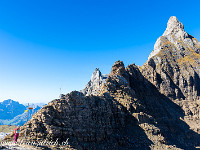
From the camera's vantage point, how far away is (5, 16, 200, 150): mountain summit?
48.6m

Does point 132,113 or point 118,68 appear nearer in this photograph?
point 132,113

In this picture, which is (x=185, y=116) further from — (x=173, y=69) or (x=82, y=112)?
(x=82, y=112)

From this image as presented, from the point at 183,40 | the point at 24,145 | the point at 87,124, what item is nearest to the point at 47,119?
the point at 24,145

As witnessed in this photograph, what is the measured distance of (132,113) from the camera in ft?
256

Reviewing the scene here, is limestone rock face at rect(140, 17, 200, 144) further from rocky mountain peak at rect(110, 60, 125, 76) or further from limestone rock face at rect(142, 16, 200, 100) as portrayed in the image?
rocky mountain peak at rect(110, 60, 125, 76)

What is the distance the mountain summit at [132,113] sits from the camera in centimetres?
4856

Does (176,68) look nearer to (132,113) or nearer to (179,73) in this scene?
(179,73)

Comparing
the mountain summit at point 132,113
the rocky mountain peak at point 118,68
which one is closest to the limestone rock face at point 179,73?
the mountain summit at point 132,113

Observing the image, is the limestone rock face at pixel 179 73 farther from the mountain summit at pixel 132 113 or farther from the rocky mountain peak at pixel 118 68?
the rocky mountain peak at pixel 118 68

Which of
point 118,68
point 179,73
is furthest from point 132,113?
→ point 179,73

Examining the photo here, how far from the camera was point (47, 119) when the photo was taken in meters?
46.2

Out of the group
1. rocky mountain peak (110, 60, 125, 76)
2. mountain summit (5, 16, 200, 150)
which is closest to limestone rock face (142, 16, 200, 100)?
mountain summit (5, 16, 200, 150)

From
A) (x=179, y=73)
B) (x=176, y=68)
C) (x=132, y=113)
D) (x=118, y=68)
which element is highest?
(x=176, y=68)

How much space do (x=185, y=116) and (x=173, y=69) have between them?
168ft
